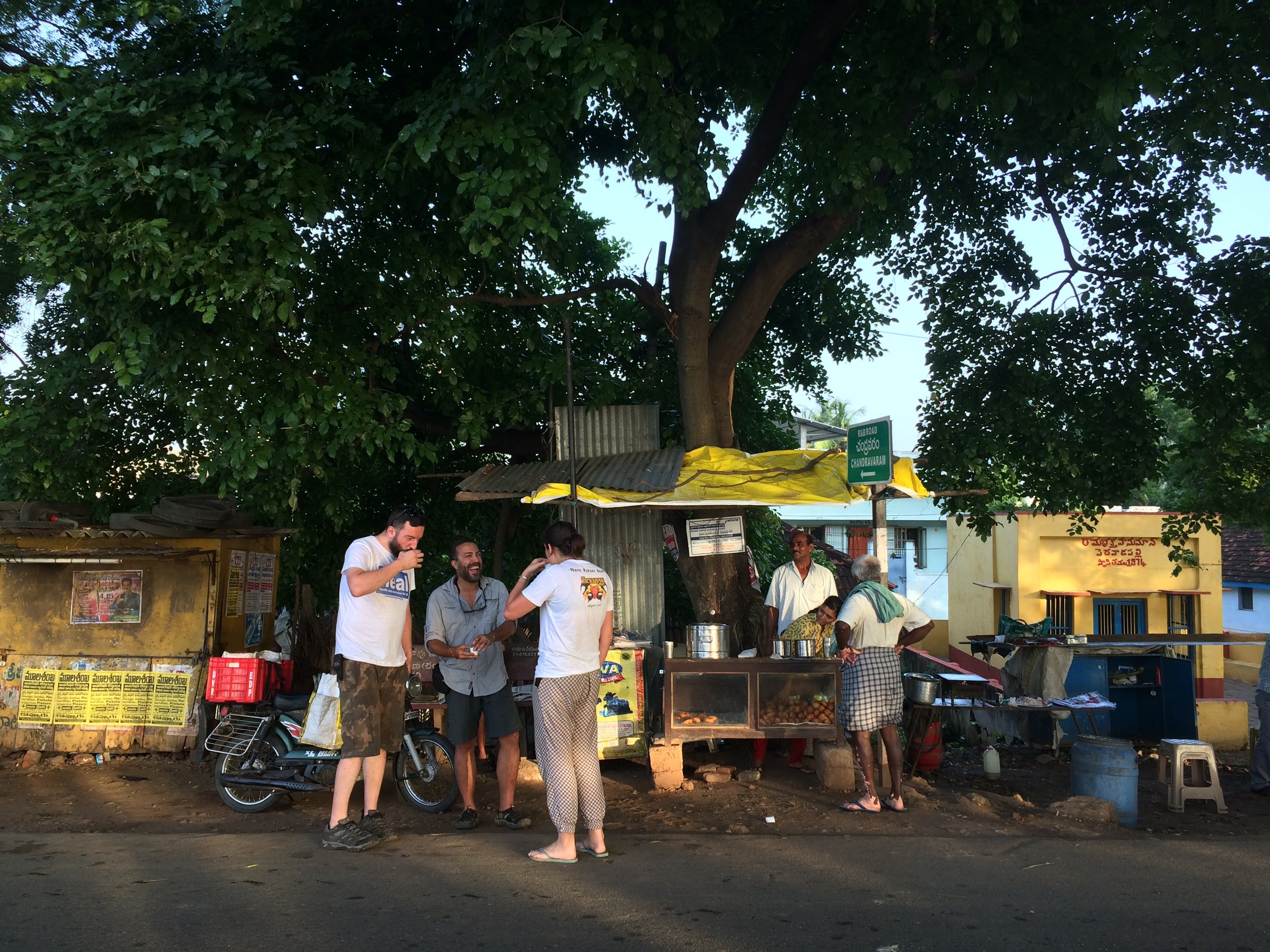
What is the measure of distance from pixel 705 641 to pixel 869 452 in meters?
1.91

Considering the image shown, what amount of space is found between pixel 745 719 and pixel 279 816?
3.29 m

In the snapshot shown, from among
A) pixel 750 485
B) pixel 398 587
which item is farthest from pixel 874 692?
pixel 398 587

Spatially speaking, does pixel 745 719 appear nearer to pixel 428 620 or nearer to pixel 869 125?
pixel 428 620

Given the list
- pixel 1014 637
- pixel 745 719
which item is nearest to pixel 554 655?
pixel 745 719

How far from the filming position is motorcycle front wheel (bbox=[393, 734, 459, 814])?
278 inches

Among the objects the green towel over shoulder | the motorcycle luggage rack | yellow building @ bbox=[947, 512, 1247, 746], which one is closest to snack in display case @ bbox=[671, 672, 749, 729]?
the green towel over shoulder

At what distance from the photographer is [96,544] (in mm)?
8977

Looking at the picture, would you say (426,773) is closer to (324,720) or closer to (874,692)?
(324,720)

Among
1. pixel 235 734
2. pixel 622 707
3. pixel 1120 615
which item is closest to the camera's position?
pixel 235 734

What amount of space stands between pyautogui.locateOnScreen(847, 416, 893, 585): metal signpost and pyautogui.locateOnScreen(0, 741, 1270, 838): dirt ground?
63.9 inches

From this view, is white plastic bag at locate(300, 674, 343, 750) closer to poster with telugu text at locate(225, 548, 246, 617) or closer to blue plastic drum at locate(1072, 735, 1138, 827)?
poster with telugu text at locate(225, 548, 246, 617)

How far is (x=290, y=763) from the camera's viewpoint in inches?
284

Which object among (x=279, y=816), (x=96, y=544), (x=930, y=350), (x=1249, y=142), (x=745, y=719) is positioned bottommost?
(x=279, y=816)

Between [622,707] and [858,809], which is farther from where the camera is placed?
[622,707]
